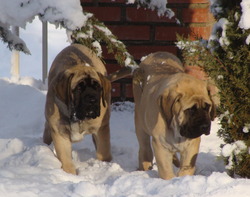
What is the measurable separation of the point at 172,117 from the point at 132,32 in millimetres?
2543

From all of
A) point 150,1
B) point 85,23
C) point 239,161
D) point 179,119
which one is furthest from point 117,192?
point 150,1

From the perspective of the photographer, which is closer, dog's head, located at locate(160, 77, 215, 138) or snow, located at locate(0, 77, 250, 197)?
snow, located at locate(0, 77, 250, 197)

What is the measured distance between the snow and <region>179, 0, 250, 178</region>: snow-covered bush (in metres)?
0.10

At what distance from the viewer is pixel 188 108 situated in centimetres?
350

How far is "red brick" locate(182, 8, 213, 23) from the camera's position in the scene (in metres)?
5.77

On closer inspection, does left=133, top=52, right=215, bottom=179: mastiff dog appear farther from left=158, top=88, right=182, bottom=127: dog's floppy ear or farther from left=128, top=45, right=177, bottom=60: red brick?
left=128, top=45, right=177, bottom=60: red brick

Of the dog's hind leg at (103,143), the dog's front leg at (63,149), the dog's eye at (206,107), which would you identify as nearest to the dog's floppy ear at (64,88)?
the dog's front leg at (63,149)

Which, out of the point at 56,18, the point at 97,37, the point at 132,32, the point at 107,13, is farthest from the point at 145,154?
the point at 107,13

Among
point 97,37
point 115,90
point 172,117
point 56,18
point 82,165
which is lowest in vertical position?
point 82,165

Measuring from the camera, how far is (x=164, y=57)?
4.55 m

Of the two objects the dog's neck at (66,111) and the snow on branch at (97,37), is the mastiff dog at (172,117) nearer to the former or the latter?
the snow on branch at (97,37)

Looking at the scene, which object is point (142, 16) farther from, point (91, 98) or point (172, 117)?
point (172, 117)

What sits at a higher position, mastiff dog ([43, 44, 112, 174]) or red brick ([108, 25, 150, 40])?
red brick ([108, 25, 150, 40])

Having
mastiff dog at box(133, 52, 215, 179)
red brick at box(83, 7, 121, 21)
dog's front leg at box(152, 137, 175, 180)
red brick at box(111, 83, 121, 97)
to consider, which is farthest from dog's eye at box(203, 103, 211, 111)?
red brick at box(83, 7, 121, 21)
